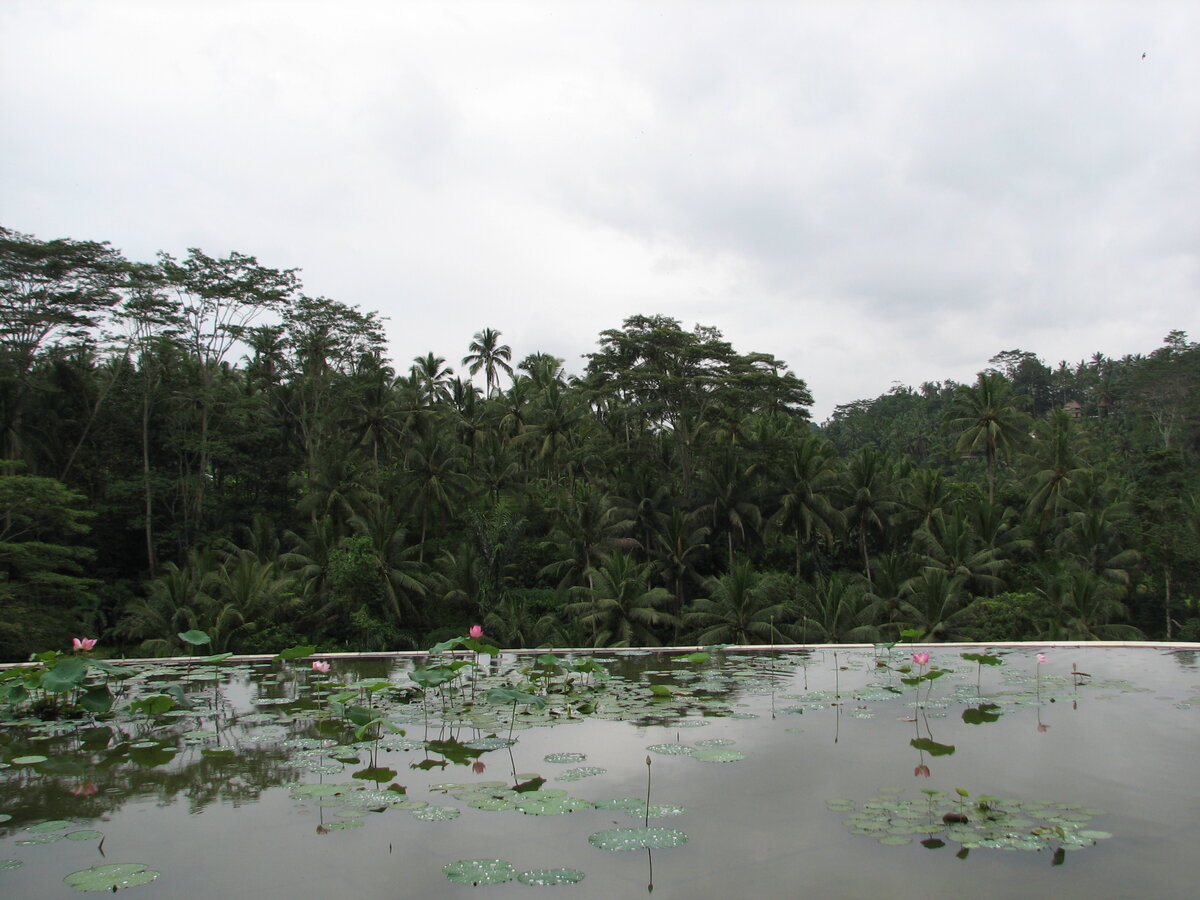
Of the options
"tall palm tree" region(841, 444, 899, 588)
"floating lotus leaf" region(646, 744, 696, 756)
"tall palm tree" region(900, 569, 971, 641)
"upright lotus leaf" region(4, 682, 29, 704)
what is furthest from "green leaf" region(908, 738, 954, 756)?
"tall palm tree" region(841, 444, 899, 588)

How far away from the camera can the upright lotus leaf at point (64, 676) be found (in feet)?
17.7

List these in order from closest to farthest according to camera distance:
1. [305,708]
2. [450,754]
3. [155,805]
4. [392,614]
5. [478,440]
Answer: [155,805] < [450,754] < [305,708] < [392,614] < [478,440]

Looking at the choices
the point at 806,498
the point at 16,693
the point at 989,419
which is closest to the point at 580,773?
the point at 16,693

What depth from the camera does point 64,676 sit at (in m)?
5.53

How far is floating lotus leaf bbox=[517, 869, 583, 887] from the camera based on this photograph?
129 inches

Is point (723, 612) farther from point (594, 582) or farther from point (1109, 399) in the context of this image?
point (1109, 399)

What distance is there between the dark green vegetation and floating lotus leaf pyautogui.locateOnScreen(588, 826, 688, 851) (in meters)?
18.5

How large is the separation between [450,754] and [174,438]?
2557 cm

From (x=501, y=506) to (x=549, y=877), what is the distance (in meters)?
27.1

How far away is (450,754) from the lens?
17.7 feet

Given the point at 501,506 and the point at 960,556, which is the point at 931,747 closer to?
the point at 960,556

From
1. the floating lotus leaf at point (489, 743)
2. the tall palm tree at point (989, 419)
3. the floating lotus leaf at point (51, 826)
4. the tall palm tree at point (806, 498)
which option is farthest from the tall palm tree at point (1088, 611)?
the floating lotus leaf at point (51, 826)

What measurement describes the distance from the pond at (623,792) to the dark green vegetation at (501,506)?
606 inches

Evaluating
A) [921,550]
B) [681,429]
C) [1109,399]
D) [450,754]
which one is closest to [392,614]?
[681,429]
